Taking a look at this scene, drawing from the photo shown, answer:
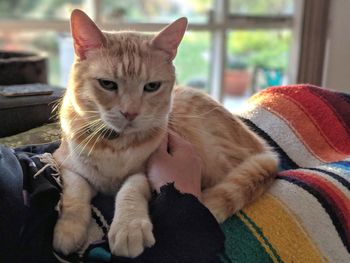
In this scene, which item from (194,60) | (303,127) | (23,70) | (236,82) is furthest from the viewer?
(236,82)

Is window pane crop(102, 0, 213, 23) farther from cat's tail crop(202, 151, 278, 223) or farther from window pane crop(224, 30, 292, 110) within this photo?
cat's tail crop(202, 151, 278, 223)

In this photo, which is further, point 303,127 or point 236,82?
point 236,82

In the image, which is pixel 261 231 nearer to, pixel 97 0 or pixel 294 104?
pixel 294 104

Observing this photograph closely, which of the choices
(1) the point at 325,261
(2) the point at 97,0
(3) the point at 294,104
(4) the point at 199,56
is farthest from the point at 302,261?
(4) the point at 199,56

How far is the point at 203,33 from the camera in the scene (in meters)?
2.88

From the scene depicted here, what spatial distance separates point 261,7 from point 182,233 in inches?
103

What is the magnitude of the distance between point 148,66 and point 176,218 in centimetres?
38

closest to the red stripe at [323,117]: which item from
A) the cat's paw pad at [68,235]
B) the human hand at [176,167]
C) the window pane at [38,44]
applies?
the human hand at [176,167]

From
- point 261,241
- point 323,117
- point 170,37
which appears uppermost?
point 170,37

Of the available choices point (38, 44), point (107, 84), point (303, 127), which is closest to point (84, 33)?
point (107, 84)

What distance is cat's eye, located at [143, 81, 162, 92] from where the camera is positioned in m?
0.99

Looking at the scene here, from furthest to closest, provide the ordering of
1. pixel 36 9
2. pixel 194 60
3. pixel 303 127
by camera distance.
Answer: pixel 194 60 < pixel 36 9 < pixel 303 127

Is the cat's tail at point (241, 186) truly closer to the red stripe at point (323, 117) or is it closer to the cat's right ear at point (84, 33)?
the red stripe at point (323, 117)

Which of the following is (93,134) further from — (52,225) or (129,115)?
(52,225)
